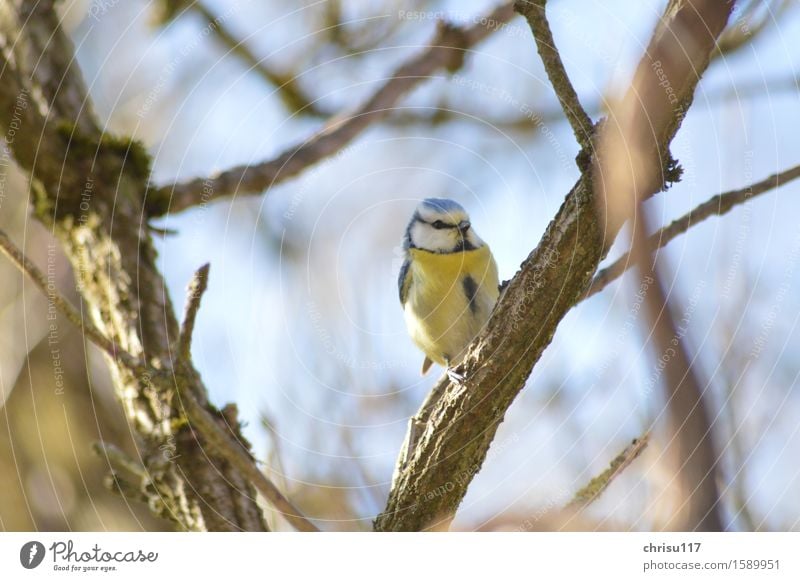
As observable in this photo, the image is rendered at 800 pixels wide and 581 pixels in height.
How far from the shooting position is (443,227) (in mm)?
1571

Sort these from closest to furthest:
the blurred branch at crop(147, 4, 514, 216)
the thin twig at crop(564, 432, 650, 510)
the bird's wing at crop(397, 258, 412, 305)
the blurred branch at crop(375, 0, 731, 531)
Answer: the blurred branch at crop(375, 0, 731, 531) < the thin twig at crop(564, 432, 650, 510) < the blurred branch at crop(147, 4, 514, 216) < the bird's wing at crop(397, 258, 412, 305)

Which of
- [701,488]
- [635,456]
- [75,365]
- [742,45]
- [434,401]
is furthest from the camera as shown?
[75,365]

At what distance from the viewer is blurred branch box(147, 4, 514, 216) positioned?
A: 58.7 inches

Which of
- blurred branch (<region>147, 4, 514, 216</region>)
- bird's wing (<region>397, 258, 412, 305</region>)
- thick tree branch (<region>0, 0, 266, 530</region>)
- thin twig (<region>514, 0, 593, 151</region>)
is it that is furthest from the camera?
bird's wing (<region>397, 258, 412, 305</region>)

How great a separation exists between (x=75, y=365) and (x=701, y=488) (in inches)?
64.8

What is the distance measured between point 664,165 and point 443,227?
2.24 ft

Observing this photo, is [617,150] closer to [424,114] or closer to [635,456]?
[635,456]

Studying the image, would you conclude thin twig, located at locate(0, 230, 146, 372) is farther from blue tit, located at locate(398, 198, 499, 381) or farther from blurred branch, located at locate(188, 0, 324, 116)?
blurred branch, located at locate(188, 0, 324, 116)

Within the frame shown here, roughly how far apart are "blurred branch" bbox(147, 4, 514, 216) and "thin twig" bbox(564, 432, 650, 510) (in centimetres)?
88

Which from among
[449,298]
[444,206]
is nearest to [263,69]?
[444,206]

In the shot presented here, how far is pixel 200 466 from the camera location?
4.20ft

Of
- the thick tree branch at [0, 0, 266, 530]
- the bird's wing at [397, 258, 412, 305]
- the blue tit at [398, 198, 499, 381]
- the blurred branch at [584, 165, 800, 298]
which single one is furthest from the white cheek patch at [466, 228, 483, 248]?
the thick tree branch at [0, 0, 266, 530]
